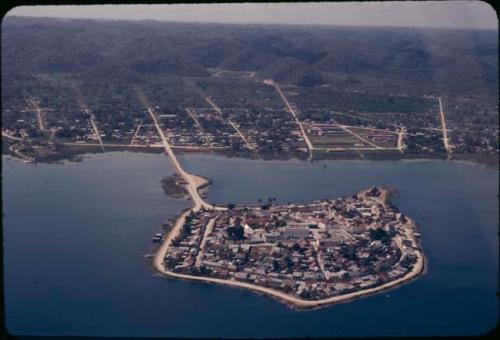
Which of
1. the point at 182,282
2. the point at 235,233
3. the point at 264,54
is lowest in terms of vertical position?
the point at 264,54

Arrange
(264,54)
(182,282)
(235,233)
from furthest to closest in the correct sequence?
(264,54) < (235,233) < (182,282)

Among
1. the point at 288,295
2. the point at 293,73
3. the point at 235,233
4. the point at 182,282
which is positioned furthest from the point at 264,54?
the point at 288,295

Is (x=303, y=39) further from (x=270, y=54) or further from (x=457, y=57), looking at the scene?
(x=457, y=57)

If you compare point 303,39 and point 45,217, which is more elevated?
point 45,217

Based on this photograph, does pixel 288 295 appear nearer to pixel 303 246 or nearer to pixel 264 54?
pixel 303 246

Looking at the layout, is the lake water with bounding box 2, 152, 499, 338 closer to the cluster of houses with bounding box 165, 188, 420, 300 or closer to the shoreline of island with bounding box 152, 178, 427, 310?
the shoreline of island with bounding box 152, 178, 427, 310

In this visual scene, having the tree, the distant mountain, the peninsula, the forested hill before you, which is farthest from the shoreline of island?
the distant mountain

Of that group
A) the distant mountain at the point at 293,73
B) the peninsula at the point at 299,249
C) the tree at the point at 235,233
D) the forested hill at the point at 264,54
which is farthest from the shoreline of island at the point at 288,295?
the distant mountain at the point at 293,73

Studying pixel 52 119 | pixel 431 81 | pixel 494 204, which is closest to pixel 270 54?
pixel 431 81
